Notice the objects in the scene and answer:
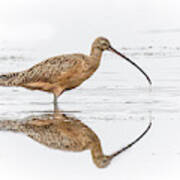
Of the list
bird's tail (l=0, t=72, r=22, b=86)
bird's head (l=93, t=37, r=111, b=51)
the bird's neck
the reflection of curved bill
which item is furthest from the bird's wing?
the reflection of curved bill

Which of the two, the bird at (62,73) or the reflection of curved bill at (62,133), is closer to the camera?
the reflection of curved bill at (62,133)

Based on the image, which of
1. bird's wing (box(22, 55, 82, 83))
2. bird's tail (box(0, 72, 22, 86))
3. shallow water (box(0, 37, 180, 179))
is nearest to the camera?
shallow water (box(0, 37, 180, 179))

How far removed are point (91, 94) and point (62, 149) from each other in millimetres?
4947

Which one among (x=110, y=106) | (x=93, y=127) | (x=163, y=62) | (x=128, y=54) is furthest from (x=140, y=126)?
(x=128, y=54)

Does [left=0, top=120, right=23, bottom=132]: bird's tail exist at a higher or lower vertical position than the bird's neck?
lower

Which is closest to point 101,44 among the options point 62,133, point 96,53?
point 96,53

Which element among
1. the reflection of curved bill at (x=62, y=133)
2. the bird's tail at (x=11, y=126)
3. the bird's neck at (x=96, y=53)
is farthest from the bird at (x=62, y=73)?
the bird's tail at (x=11, y=126)

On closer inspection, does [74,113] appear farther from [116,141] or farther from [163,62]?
[163,62]

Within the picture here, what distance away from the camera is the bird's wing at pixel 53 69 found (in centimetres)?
1226

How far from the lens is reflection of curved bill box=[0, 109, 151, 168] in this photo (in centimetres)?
837

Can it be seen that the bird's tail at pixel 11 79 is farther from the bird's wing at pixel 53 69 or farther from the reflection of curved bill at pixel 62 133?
the reflection of curved bill at pixel 62 133

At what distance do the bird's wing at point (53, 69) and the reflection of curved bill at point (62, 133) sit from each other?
1.35m

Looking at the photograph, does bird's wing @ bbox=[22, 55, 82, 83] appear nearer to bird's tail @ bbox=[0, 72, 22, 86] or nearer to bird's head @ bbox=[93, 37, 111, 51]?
bird's tail @ bbox=[0, 72, 22, 86]

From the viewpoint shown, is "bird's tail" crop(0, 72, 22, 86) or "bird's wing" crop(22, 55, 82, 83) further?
"bird's tail" crop(0, 72, 22, 86)
